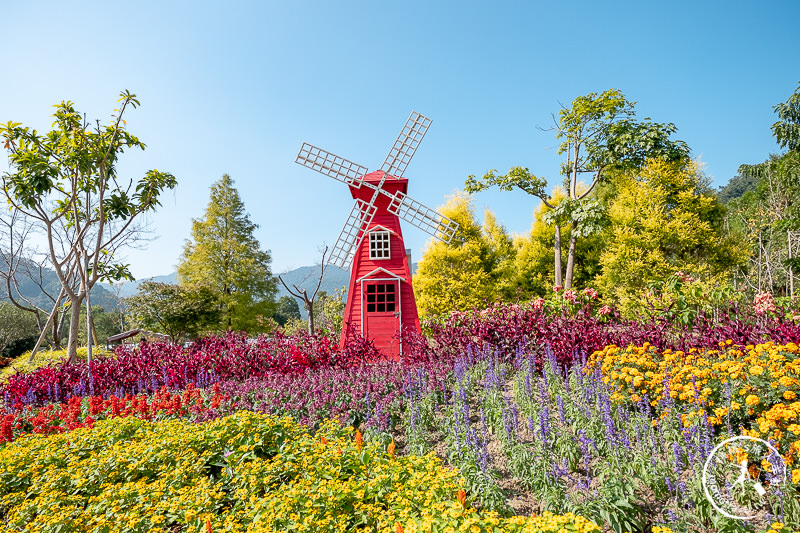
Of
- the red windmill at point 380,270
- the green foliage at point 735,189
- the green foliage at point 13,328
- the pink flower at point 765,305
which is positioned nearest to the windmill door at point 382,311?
the red windmill at point 380,270

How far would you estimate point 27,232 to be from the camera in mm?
13148

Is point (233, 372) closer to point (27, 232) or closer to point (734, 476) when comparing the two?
point (734, 476)

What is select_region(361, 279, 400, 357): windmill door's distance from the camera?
10250mm

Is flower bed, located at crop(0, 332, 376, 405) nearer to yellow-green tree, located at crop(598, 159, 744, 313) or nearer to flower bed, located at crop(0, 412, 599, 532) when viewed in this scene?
flower bed, located at crop(0, 412, 599, 532)

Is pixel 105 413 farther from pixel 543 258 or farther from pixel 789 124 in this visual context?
pixel 789 124

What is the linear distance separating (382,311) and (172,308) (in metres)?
8.95

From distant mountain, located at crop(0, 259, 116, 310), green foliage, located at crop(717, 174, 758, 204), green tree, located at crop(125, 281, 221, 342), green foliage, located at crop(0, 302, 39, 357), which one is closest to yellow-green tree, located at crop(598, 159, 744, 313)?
green tree, located at crop(125, 281, 221, 342)

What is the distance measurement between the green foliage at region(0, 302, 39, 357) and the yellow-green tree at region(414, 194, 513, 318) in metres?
26.2

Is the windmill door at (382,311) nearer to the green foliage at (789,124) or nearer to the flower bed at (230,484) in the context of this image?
the flower bed at (230,484)

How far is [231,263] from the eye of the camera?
830 inches

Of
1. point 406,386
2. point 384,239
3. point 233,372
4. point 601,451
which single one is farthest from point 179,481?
point 384,239

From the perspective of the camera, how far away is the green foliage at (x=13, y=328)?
25016 millimetres

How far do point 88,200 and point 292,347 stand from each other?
6.88 m

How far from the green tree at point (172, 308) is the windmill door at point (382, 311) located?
8.39 meters
